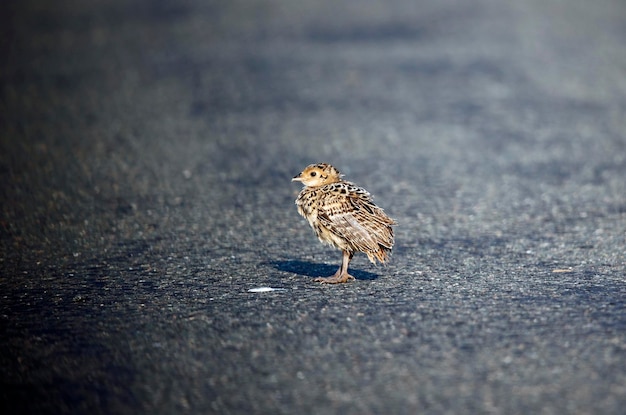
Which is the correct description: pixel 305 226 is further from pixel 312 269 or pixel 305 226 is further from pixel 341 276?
pixel 341 276

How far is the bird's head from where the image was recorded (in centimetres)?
798

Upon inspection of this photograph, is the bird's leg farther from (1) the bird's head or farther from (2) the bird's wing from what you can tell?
(1) the bird's head

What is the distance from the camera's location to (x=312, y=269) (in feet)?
26.6

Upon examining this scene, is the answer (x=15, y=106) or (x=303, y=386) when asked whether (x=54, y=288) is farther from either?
(x=15, y=106)

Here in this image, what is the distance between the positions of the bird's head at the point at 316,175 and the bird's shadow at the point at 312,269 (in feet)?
2.32

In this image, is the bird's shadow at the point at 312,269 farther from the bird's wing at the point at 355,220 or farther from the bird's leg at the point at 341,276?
the bird's wing at the point at 355,220

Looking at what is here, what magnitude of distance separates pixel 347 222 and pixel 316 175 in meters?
0.67

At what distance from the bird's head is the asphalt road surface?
0.74 m

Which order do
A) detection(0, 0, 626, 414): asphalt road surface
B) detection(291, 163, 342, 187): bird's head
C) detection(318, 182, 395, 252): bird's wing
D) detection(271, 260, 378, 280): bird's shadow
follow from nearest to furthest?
detection(0, 0, 626, 414): asphalt road surface → detection(318, 182, 395, 252): bird's wing → detection(271, 260, 378, 280): bird's shadow → detection(291, 163, 342, 187): bird's head

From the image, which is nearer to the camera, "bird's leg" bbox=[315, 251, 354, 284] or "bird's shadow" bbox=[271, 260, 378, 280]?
"bird's leg" bbox=[315, 251, 354, 284]

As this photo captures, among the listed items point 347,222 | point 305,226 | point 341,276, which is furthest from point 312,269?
point 305,226

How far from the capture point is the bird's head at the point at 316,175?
7984 mm

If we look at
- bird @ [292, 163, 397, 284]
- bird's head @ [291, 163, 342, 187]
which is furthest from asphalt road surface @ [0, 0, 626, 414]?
bird's head @ [291, 163, 342, 187]

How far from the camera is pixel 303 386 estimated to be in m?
5.43
